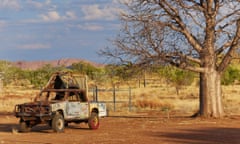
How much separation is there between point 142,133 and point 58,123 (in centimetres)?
331

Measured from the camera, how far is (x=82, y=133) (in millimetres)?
21656

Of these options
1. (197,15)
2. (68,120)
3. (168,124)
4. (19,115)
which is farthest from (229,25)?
→ (19,115)

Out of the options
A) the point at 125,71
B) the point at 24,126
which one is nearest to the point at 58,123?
the point at 24,126

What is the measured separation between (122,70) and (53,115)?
6.32 metres

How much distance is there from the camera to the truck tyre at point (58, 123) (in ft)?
69.8

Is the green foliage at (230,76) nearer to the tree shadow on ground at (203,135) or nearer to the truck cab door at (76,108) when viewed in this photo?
the tree shadow on ground at (203,135)

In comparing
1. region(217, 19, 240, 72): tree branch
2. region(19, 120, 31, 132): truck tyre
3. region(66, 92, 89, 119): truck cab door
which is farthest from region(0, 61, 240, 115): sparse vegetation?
region(19, 120, 31, 132): truck tyre

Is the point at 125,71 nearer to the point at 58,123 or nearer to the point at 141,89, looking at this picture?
the point at 58,123

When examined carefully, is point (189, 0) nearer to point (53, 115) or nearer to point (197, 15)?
point (197, 15)

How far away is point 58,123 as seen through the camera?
21.5 meters

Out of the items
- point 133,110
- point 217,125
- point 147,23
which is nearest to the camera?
point 217,125

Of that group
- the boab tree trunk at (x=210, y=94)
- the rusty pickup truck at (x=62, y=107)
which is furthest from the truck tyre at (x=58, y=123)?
the boab tree trunk at (x=210, y=94)

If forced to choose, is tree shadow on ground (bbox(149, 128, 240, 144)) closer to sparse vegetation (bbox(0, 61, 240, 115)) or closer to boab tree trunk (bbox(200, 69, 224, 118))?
boab tree trunk (bbox(200, 69, 224, 118))

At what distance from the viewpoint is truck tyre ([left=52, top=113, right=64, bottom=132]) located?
69.8 ft
